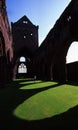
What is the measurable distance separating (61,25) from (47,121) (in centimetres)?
1195

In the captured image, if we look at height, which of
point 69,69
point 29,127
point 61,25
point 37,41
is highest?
point 37,41

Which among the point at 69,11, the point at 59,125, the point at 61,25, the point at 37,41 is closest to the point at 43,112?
the point at 59,125

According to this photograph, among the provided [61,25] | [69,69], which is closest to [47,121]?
[61,25]

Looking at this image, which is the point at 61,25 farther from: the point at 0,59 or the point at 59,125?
the point at 59,125

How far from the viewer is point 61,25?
14586 millimetres

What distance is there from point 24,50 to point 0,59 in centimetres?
2118

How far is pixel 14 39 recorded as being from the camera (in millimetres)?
33469

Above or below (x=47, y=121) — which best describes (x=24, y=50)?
above

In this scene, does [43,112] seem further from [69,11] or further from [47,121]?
[69,11]

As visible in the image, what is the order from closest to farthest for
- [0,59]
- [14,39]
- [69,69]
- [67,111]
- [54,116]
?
[54,116], [67,111], [0,59], [69,69], [14,39]

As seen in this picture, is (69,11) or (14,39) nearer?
(69,11)

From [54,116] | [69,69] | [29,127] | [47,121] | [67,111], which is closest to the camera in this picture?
[29,127]

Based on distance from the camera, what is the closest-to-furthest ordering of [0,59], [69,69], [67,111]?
1. [67,111]
2. [0,59]
3. [69,69]

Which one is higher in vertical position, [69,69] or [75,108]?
[69,69]
